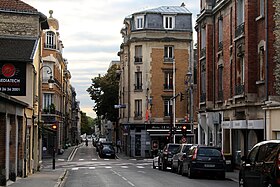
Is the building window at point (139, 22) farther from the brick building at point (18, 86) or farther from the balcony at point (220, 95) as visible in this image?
the brick building at point (18, 86)

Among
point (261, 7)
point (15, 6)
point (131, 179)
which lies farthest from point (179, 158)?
point (15, 6)

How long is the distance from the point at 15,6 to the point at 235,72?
541 inches

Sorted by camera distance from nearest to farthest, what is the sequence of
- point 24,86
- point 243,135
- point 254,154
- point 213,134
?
point 254,154, point 24,86, point 243,135, point 213,134

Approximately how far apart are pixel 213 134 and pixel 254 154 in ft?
77.7

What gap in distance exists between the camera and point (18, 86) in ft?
104

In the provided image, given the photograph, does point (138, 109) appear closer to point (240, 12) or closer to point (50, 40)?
point (50, 40)

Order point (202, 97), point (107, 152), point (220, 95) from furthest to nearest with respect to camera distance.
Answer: point (107, 152) < point (202, 97) < point (220, 95)

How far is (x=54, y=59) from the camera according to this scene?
6719cm

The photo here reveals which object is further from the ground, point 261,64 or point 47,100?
point 261,64

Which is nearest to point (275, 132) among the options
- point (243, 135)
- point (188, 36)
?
point (243, 135)

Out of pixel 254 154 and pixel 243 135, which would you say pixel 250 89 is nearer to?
pixel 243 135

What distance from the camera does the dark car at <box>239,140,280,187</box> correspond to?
15.6 metres

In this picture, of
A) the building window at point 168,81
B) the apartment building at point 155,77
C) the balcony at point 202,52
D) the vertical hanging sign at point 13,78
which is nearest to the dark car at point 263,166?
the vertical hanging sign at point 13,78

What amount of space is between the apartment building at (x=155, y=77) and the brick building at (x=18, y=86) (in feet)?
96.1
